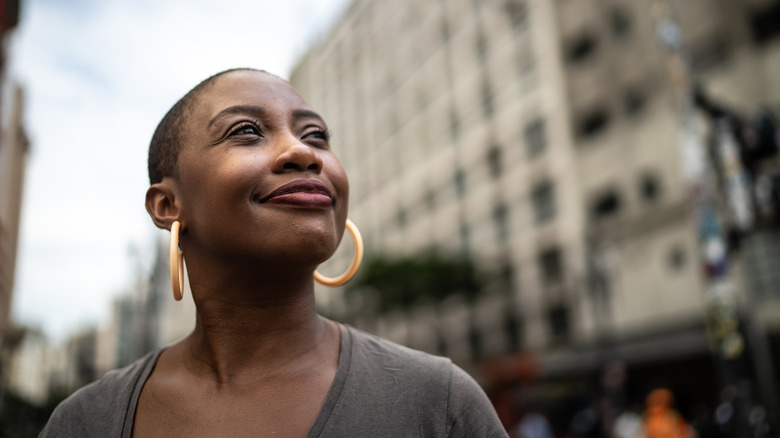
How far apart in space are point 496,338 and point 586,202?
8.76 m

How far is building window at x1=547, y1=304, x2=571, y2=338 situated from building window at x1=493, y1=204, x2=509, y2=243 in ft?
16.2

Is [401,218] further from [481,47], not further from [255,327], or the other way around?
[255,327]

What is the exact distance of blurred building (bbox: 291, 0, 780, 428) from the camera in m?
23.2

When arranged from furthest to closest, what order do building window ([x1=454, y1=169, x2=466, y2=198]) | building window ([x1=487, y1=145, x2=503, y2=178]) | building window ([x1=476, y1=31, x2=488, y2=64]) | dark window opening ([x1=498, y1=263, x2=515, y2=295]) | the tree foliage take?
building window ([x1=454, y1=169, x2=466, y2=198]) < building window ([x1=476, y1=31, x2=488, y2=64]) < building window ([x1=487, y1=145, x2=503, y2=178]) < dark window opening ([x1=498, y1=263, x2=515, y2=295]) < the tree foliage

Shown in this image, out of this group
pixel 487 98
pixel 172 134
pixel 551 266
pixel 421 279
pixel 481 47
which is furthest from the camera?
pixel 481 47

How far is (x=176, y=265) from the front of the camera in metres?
1.44

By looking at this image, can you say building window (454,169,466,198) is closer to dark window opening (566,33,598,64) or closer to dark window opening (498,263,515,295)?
dark window opening (498,263,515,295)

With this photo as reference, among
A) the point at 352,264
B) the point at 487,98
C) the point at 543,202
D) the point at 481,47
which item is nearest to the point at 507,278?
the point at 543,202

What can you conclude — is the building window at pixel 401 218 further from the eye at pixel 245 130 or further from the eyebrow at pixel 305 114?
the eye at pixel 245 130

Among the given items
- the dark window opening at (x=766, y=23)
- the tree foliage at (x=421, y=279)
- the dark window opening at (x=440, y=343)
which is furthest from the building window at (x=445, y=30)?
the dark window opening at (x=766, y=23)

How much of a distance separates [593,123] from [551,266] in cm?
694

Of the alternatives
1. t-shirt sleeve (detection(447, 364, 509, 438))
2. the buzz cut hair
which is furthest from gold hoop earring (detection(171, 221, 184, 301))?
t-shirt sleeve (detection(447, 364, 509, 438))

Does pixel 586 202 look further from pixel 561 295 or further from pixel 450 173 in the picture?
pixel 450 173

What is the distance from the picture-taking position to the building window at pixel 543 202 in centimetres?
2970
